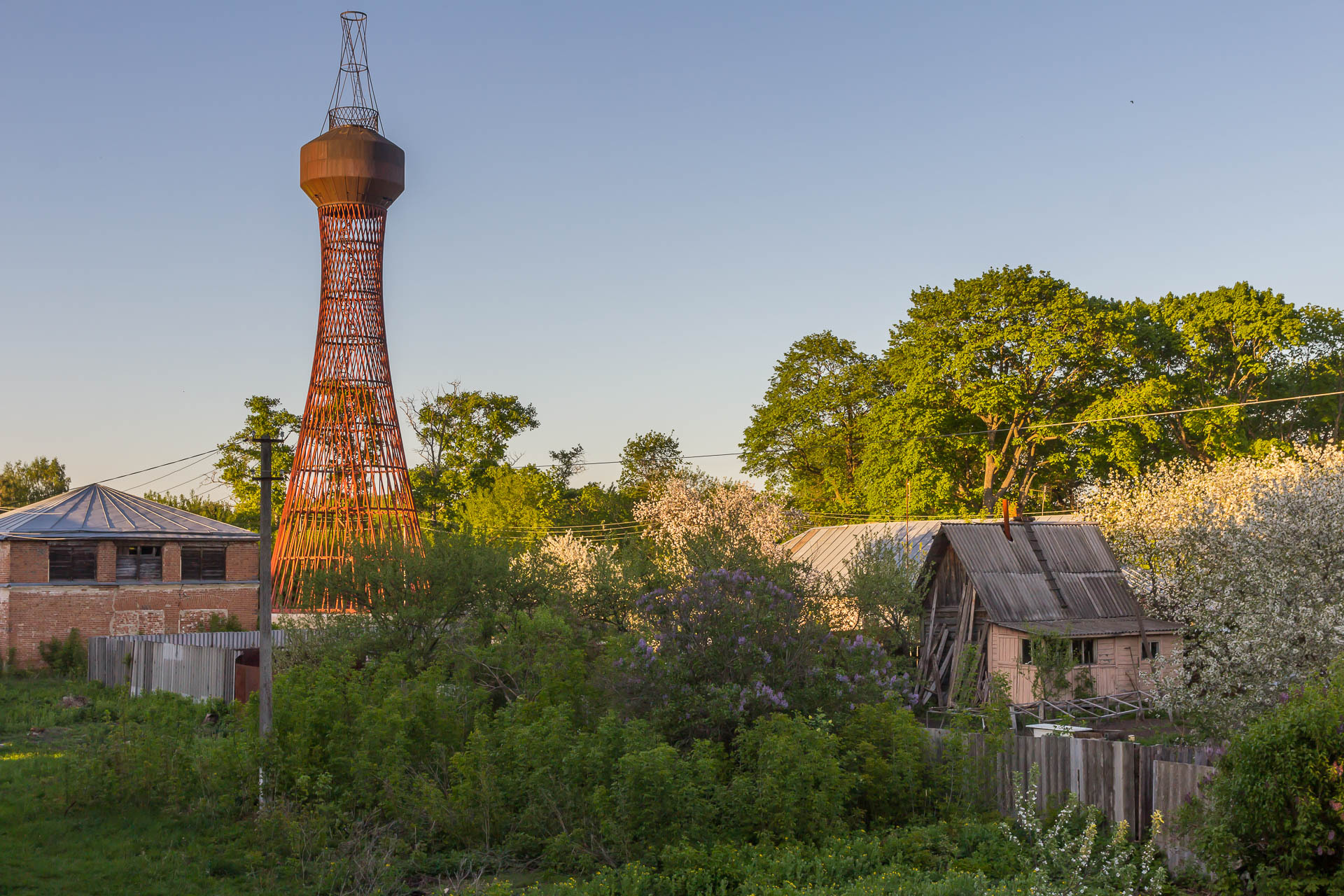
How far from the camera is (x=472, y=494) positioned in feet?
174

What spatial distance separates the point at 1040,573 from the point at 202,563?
88.7 feet

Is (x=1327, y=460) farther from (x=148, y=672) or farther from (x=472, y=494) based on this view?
→ (x=472, y=494)

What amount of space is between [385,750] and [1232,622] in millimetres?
15793

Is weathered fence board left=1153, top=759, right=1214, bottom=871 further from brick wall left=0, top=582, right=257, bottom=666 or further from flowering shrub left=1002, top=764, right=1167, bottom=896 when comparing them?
brick wall left=0, top=582, right=257, bottom=666

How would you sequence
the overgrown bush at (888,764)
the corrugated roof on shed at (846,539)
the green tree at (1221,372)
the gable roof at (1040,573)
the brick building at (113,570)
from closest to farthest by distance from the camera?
the overgrown bush at (888,764), the gable roof at (1040,573), the corrugated roof on shed at (846,539), the brick building at (113,570), the green tree at (1221,372)

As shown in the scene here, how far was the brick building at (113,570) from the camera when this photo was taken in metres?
32.9

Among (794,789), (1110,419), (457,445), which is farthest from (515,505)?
(794,789)

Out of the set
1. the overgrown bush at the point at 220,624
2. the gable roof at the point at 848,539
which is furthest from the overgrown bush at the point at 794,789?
the overgrown bush at the point at 220,624

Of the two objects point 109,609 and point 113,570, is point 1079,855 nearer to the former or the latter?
point 109,609

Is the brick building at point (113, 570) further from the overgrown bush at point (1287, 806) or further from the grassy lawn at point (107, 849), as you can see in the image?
the overgrown bush at point (1287, 806)


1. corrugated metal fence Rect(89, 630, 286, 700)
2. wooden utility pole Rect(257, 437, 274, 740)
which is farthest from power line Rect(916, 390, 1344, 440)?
wooden utility pole Rect(257, 437, 274, 740)

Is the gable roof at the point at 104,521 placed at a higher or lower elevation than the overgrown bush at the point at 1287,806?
higher

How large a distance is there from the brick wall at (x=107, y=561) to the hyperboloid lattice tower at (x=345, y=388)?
7.94 metres

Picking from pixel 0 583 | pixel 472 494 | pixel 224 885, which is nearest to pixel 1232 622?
pixel 224 885
